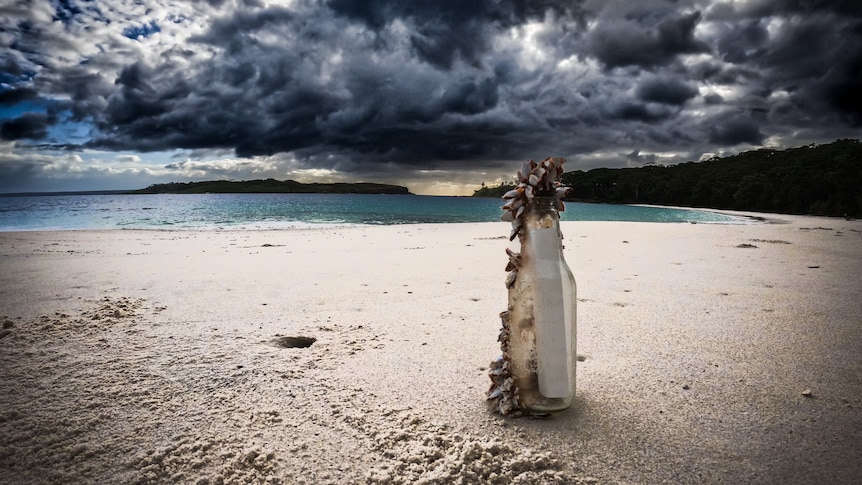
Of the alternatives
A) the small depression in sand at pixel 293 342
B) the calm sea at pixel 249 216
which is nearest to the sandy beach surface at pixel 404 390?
the small depression in sand at pixel 293 342

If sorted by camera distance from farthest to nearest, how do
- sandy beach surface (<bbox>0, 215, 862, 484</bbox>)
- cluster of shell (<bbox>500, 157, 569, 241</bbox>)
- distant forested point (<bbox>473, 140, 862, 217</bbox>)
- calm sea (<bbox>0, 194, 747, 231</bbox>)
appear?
distant forested point (<bbox>473, 140, 862, 217</bbox>) < calm sea (<bbox>0, 194, 747, 231</bbox>) < cluster of shell (<bbox>500, 157, 569, 241</bbox>) < sandy beach surface (<bbox>0, 215, 862, 484</bbox>)

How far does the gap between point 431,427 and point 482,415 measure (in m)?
0.22

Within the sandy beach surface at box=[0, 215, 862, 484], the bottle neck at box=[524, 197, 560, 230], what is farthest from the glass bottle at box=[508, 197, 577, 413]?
the sandy beach surface at box=[0, 215, 862, 484]

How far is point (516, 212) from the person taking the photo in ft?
4.84

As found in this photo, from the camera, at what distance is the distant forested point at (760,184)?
36.3m

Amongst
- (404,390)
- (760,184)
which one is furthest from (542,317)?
(760,184)

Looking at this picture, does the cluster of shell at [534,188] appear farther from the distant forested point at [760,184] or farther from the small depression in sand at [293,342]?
the distant forested point at [760,184]

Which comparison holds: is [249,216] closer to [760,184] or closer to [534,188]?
[534,188]

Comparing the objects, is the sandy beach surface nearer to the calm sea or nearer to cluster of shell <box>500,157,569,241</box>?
cluster of shell <box>500,157,569,241</box>

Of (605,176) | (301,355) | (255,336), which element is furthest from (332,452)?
(605,176)

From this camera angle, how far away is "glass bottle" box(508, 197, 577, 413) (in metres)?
1.45

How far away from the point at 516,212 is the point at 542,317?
404 mm

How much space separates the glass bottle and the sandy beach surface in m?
0.13

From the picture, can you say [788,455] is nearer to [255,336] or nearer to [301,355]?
[301,355]
